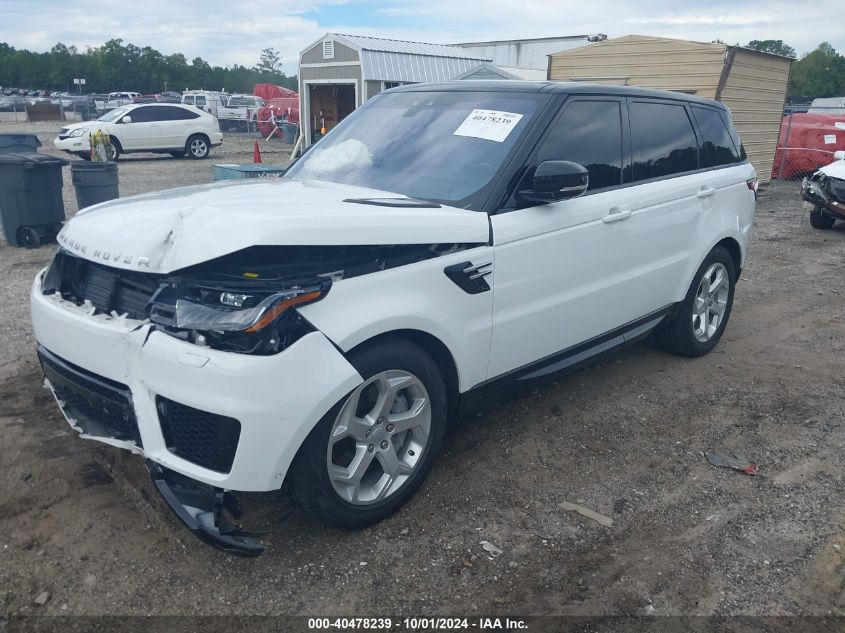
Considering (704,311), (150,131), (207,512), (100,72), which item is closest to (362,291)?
(207,512)

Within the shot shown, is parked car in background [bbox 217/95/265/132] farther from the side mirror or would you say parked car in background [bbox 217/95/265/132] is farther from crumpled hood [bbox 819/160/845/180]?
the side mirror

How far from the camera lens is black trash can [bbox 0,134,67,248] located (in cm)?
866

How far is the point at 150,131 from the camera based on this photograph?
20.8 m

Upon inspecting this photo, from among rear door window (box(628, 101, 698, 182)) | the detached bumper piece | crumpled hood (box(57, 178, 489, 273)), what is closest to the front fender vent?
crumpled hood (box(57, 178, 489, 273))

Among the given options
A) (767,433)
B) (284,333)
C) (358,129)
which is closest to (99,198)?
(358,129)

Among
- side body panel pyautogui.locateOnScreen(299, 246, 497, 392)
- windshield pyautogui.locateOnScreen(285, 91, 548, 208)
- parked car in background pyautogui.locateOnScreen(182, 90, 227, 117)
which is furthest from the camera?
parked car in background pyautogui.locateOnScreen(182, 90, 227, 117)

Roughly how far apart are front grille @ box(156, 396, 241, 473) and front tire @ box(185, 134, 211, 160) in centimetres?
2067

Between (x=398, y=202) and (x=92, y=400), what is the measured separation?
63.5 inches

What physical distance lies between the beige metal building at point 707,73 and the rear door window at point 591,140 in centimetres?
1106

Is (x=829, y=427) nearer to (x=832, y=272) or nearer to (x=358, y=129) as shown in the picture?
(x=358, y=129)

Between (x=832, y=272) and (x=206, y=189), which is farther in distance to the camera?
(x=832, y=272)

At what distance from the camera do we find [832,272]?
28.2ft

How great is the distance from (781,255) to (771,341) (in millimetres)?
4257

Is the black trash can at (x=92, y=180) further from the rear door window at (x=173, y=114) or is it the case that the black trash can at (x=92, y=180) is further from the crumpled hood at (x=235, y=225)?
the rear door window at (x=173, y=114)
